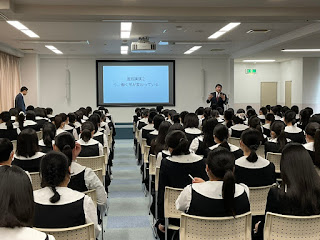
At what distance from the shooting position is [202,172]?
3.61 metres

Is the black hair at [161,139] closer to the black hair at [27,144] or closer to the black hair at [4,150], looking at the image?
the black hair at [27,144]

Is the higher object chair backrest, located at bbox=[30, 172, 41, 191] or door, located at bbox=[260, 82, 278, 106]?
door, located at bbox=[260, 82, 278, 106]

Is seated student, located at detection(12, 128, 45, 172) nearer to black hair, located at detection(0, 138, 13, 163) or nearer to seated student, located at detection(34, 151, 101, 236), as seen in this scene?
black hair, located at detection(0, 138, 13, 163)

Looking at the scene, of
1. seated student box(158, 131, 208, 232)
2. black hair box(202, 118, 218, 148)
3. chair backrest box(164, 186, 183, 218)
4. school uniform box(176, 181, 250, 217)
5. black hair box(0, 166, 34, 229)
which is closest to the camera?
black hair box(0, 166, 34, 229)

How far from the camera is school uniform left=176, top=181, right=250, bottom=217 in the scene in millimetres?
2494

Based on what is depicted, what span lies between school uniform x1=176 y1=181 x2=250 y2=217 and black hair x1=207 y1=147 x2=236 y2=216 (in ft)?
0.18

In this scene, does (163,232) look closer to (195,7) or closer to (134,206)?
(134,206)

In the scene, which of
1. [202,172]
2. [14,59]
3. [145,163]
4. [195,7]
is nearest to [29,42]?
[14,59]

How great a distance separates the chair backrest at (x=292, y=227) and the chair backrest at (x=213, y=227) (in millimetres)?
155

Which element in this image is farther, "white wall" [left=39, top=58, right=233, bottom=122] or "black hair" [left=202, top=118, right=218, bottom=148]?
"white wall" [left=39, top=58, right=233, bottom=122]

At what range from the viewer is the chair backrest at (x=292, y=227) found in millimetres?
2400

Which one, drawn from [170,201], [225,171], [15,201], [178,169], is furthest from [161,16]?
[15,201]

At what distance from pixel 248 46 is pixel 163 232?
10659mm

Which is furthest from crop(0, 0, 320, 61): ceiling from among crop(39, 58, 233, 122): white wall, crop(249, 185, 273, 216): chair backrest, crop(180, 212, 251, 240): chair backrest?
crop(39, 58, 233, 122): white wall
